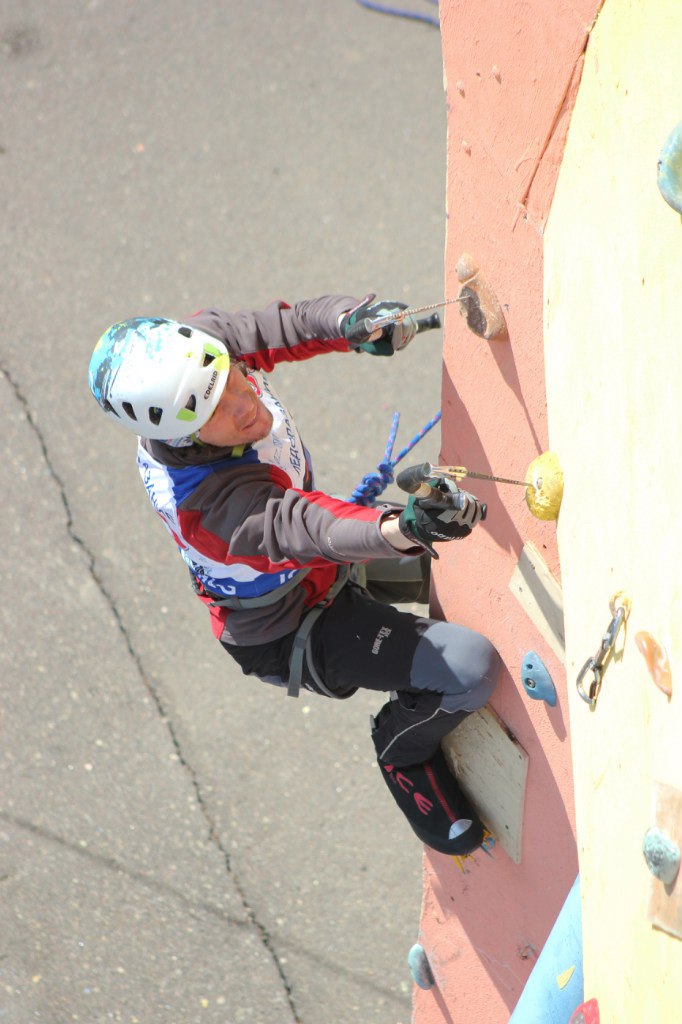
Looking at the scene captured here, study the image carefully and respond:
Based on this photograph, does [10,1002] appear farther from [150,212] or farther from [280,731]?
[150,212]

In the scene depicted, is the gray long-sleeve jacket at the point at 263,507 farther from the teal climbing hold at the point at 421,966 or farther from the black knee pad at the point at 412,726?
the teal climbing hold at the point at 421,966

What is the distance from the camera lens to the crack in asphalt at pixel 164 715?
4.31 m

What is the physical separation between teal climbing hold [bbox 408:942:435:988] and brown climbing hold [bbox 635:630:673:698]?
7.81 ft

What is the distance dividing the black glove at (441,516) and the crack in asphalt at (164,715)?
2.73 metres

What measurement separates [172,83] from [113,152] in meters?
0.55

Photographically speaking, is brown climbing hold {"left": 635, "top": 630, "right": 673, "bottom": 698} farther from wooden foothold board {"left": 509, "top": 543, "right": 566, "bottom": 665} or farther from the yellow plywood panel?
wooden foothold board {"left": 509, "top": 543, "right": 566, "bottom": 665}

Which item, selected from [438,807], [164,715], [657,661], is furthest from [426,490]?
[164,715]

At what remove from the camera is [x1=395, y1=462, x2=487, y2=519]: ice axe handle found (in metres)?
2.07

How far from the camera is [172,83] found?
6.32 metres

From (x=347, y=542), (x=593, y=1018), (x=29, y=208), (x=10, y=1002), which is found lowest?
(x=10, y=1002)

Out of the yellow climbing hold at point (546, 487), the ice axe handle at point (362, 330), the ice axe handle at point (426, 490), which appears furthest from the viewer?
the ice axe handle at point (362, 330)

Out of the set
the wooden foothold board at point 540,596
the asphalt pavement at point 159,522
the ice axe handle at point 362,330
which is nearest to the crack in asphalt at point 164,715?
the asphalt pavement at point 159,522

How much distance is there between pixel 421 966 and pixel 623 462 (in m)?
2.49

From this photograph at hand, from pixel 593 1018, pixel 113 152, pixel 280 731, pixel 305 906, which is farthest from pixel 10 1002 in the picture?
pixel 113 152
